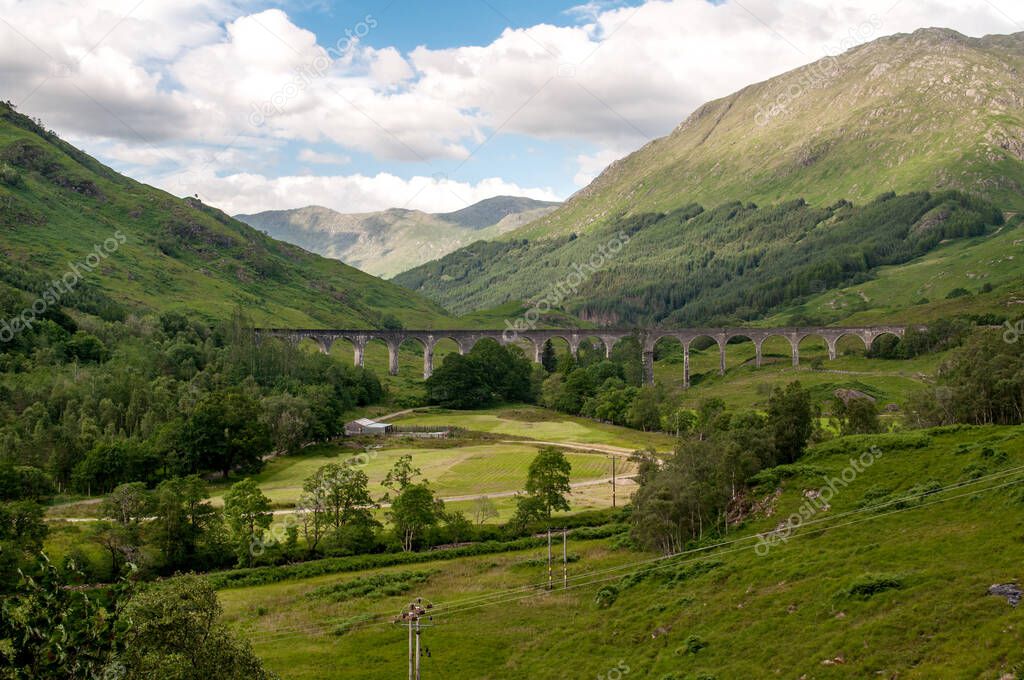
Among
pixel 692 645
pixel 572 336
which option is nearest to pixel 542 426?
pixel 572 336

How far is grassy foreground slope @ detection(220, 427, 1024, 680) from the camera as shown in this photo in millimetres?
28562

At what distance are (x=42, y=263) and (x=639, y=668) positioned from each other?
163 meters

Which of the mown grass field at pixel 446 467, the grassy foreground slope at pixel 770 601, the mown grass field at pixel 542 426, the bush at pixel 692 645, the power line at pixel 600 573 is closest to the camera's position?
the grassy foreground slope at pixel 770 601

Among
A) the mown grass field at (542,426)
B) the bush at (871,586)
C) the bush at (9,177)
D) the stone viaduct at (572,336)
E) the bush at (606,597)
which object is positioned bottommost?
the bush at (606,597)

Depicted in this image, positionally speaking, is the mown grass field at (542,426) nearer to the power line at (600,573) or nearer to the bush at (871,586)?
the power line at (600,573)

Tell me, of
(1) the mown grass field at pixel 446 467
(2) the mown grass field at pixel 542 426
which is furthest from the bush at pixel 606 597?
(2) the mown grass field at pixel 542 426

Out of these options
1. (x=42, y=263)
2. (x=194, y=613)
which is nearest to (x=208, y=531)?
(x=194, y=613)

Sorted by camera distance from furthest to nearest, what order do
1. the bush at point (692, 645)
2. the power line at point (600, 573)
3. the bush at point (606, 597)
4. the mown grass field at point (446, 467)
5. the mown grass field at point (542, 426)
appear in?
the mown grass field at point (542, 426) < the mown grass field at point (446, 467) < the bush at point (606, 597) < the power line at point (600, 573) < the bush at point (692, 645)

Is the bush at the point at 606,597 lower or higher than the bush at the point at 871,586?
lower

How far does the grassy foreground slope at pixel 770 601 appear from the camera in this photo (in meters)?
28.6

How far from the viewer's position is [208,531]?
55.9 metres

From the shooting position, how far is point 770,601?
35.5 meters

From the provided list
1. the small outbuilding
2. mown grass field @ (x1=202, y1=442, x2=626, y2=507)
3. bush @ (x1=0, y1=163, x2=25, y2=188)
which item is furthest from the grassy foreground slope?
bush @ (x1=0, y1=163, x2=25, y2=188)

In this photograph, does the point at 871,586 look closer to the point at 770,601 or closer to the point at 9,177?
the point at 770,601
